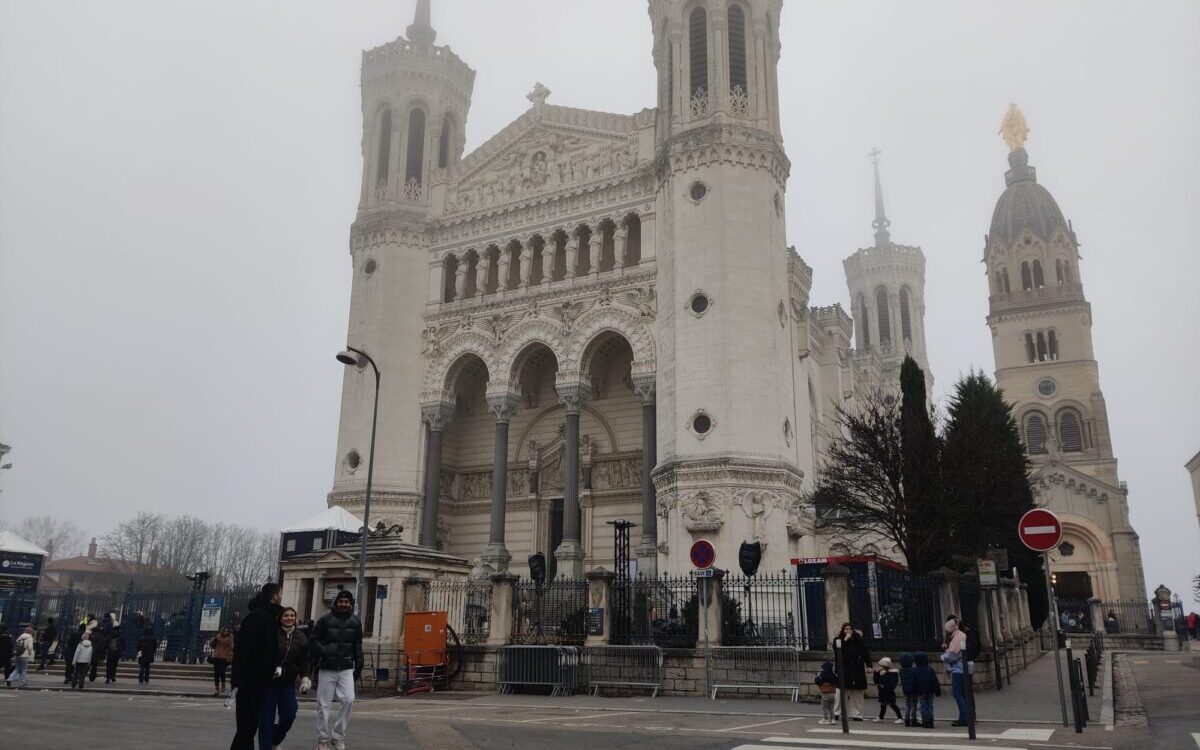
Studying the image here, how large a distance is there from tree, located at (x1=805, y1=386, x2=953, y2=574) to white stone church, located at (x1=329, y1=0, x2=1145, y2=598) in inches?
80.0

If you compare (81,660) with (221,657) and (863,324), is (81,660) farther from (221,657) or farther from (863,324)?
(863,324)

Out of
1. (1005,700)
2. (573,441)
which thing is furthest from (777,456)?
(1005,700)

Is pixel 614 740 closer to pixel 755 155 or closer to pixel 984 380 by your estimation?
pixel 755 155

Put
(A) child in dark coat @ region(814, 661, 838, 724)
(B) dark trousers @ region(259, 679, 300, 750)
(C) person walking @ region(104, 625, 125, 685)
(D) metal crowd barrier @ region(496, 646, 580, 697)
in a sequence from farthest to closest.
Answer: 1. (C) person walking @ region(104, 625, 125, 685)
2. (D) metal crowd barrier @ region(496, 646, 580, 697)
3. (A) child in dark coat @ region(814, 661, 838, 724)
4. (B) dark trousers @ region(259, 679, 300, 750)

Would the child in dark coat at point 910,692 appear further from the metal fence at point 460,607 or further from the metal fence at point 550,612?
the metal fence at point 460,607

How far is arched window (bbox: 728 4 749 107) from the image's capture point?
33.8 meters

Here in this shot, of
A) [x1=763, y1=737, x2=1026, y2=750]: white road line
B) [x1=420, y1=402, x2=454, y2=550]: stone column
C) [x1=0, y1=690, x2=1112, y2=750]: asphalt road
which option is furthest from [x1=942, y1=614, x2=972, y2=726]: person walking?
[x1=420, y1=402, x2=454, y2=550]: stone column

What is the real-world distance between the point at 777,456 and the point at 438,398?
14558mm

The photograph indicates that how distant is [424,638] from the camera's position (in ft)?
67.8

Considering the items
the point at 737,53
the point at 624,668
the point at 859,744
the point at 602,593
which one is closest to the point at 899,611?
the point at 624,668

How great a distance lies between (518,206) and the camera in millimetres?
38031

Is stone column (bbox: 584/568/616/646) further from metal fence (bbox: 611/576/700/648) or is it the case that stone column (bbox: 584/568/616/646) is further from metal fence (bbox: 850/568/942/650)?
metal fence (bbox: 850/568/942/650)

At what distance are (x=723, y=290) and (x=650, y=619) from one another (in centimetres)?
1327

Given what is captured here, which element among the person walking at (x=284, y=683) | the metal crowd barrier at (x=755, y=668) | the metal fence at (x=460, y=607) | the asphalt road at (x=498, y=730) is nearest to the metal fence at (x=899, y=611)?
the metal crowd barrier at (x=755, y=668)
